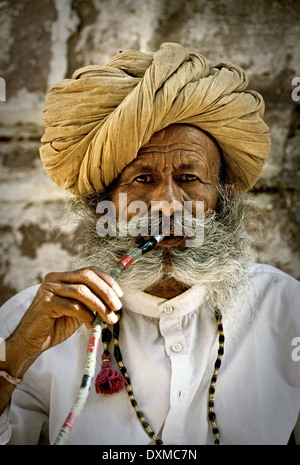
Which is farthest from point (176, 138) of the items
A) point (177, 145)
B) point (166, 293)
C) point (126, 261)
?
point (126, 261)

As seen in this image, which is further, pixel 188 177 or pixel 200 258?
pixel 188 177

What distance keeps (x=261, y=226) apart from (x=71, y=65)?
143 centimetres

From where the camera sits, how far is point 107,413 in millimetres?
2186

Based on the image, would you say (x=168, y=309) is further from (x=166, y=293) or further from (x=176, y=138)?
(x=176, y=138)

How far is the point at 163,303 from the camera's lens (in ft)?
7.64

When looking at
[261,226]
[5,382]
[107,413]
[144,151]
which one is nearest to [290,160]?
[261,226]

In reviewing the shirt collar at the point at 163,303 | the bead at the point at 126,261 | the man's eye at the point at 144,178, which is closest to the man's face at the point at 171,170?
the man's eye at the point at 144,178

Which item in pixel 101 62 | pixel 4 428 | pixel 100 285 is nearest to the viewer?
pixel 100 285

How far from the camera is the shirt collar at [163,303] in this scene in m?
2.32

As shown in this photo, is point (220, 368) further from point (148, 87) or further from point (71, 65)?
point (71, 65)

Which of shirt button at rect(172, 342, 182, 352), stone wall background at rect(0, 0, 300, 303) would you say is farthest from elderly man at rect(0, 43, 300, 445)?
stone wall background at rect(0, 0, 300, 303)

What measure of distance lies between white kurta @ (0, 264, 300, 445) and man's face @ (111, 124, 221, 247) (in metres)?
0.41

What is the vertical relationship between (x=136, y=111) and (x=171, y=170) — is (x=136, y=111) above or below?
above

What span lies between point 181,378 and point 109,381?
277mm
